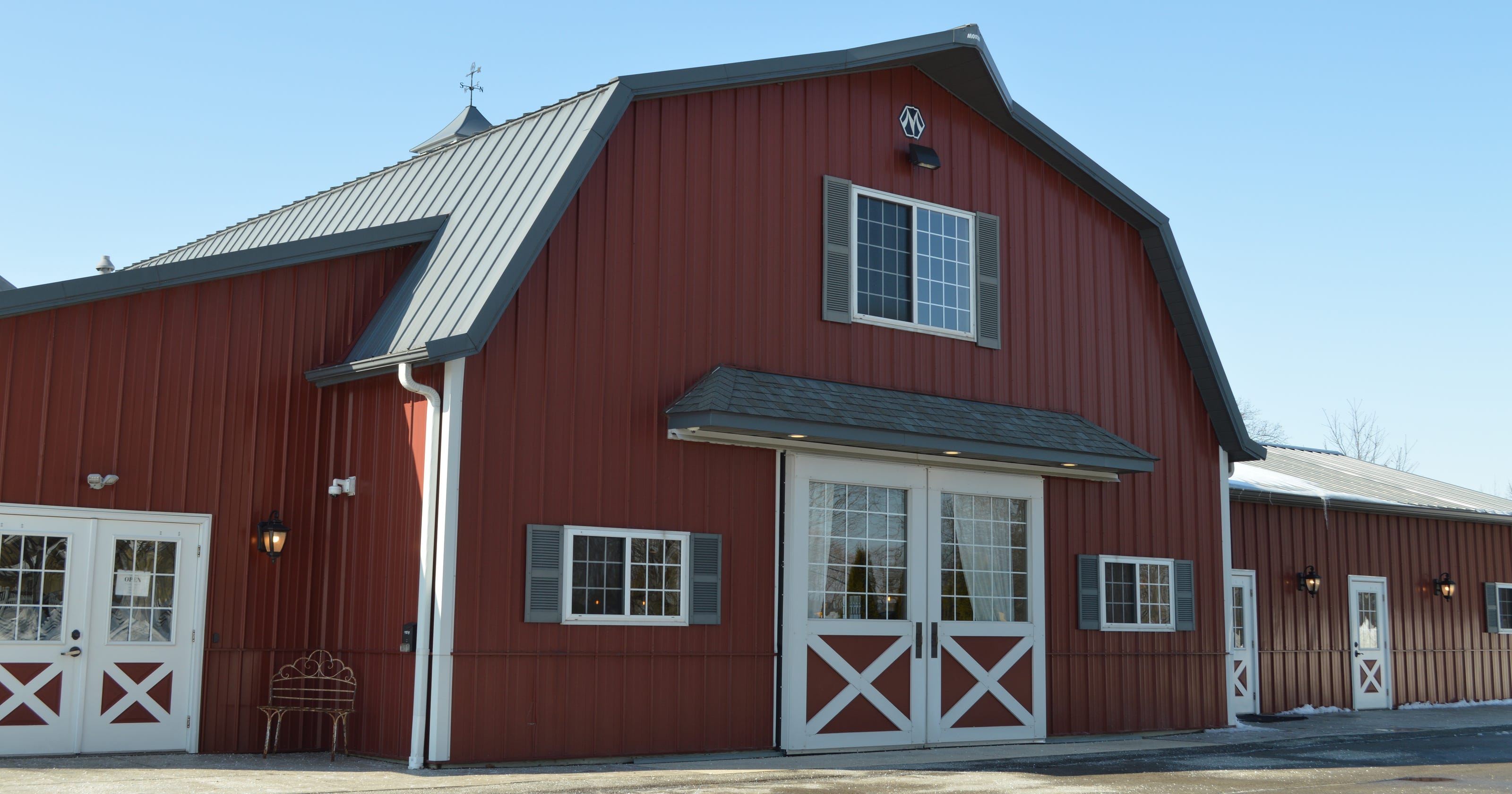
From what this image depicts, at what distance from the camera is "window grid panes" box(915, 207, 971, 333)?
13305 millimetres

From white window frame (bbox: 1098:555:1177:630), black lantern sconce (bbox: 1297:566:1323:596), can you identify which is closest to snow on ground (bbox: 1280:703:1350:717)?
black lantern sconce (bbox: 1297:566:1323:596)

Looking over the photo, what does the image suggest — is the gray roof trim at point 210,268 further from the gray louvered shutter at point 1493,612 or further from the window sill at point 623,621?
the gray louvered shutter at point 1493,612

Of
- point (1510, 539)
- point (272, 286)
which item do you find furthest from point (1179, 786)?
point (1510, 539)

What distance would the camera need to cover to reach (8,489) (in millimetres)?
10094

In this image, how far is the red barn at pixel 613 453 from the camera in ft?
33.8

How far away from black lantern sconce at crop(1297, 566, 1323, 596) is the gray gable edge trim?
19.5 ft

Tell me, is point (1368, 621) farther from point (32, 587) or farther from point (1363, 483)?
point (32, 587)

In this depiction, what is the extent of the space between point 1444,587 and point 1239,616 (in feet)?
15.1

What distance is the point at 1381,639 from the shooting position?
19328 millimetres

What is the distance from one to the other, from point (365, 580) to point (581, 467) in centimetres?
196

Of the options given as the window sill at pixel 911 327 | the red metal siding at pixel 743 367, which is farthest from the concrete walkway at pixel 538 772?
the window sill at pixel 911 327

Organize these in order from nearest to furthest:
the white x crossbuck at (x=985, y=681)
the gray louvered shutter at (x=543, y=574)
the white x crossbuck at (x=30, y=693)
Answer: the white x crossbuck at (x=30, y=693) < the gray louvered shutter at (x=543, y=574) < the white x crossbuck at (x=985, y=681)

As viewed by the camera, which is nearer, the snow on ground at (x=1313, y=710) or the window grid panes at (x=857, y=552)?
the window grid panes at (x=857, y=552)

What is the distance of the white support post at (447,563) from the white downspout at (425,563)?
50mm
